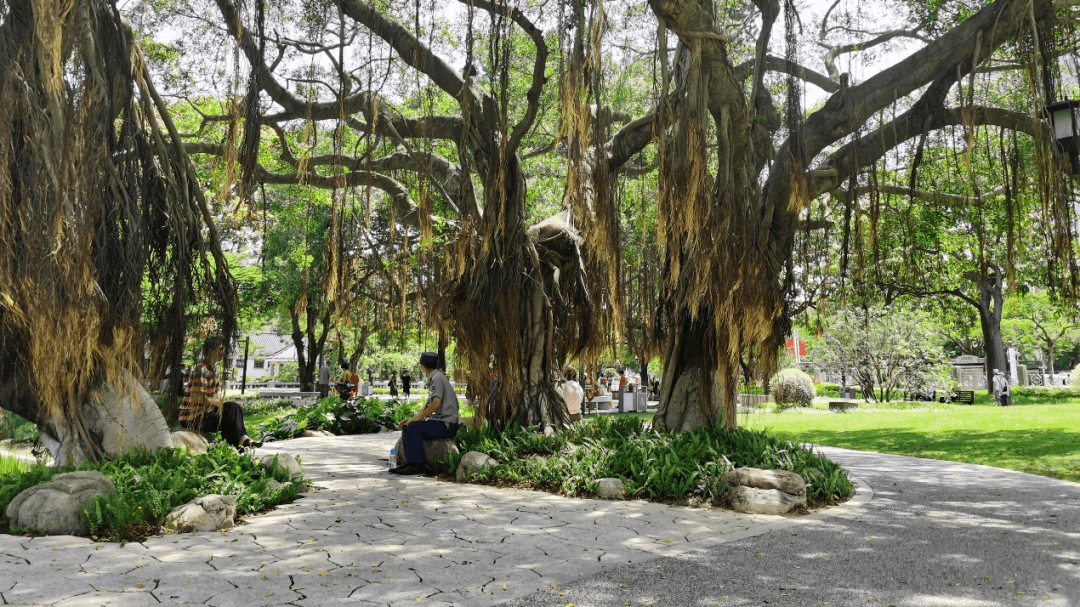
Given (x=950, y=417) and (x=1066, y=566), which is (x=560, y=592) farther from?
(x=950, y=417)

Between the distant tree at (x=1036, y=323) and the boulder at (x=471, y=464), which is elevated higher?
the distant tree at (x=1036, y=323)

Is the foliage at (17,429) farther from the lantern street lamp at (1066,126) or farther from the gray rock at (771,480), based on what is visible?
the lantern street lamp at (1066,126)

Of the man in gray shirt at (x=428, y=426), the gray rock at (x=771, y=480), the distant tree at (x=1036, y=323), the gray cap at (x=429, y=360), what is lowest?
the gray rock at (x=771, y=480)

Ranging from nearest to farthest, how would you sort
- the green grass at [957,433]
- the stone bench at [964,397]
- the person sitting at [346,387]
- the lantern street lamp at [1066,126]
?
the lantern street lamp at [1066,126]
the green grass at [957,433]
the person sitting at [346,387]
the stone bench at [964,397]

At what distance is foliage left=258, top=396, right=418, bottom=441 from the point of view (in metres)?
13.3

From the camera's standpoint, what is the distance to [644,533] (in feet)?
18.0

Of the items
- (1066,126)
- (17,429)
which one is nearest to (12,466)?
(17,429)

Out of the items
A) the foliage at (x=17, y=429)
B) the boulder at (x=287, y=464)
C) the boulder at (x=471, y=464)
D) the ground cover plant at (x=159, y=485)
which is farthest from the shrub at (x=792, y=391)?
the foliage at (x=17, y=429)

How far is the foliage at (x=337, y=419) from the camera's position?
13.3 meters

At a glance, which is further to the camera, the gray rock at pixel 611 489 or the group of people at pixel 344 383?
the group of people at pixel 344 383

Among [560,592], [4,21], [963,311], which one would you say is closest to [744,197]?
[560,592]

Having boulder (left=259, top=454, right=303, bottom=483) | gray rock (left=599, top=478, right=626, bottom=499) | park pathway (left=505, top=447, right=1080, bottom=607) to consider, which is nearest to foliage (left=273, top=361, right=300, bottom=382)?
boulder (left=259, top=454, right=303, bottom=483)

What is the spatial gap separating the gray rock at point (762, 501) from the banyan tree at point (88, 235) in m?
4.92

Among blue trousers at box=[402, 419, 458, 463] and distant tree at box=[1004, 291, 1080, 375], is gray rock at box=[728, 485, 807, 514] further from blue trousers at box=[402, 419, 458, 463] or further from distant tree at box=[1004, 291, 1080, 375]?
distant tree at box=[1004, 291, 1080, 375]
